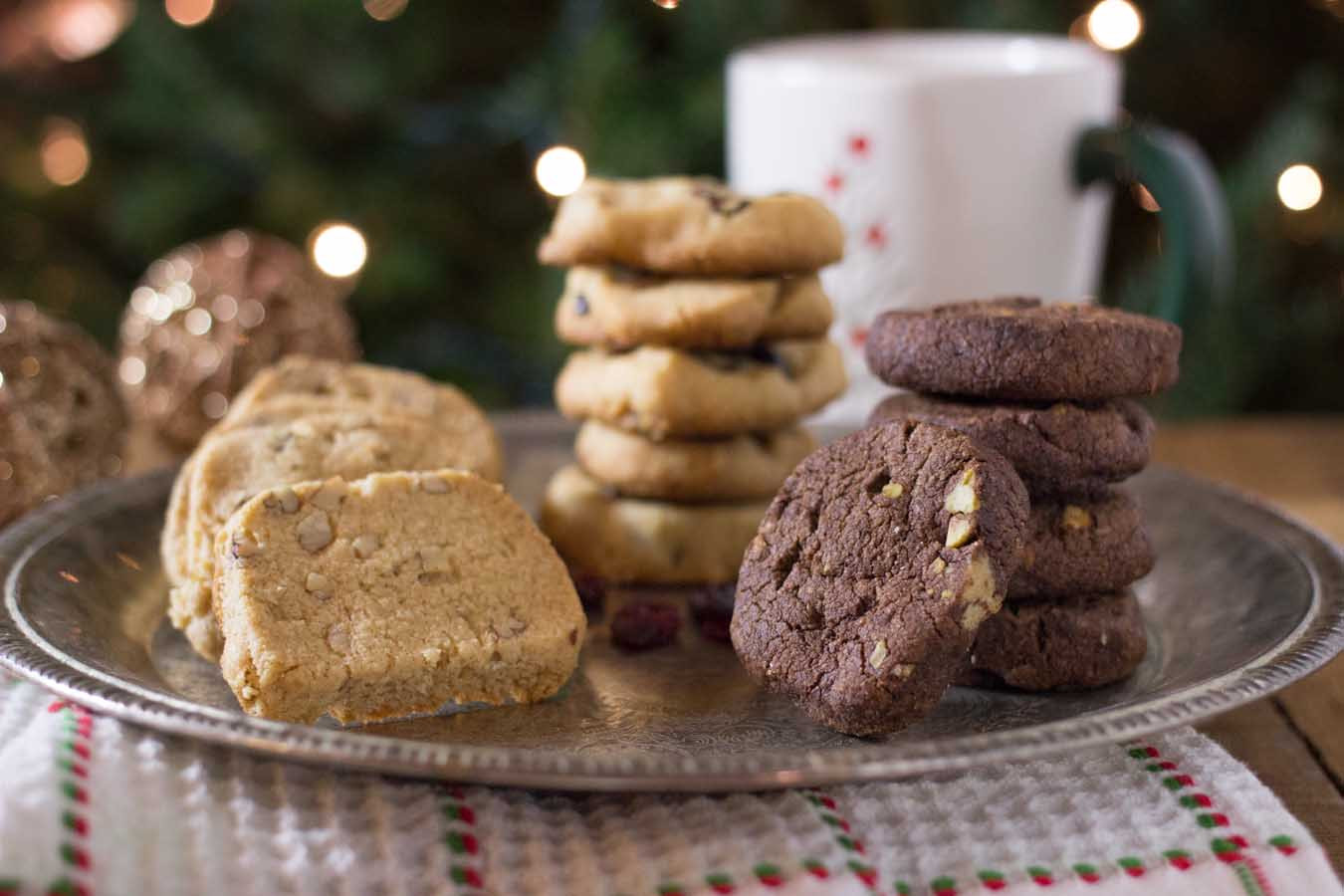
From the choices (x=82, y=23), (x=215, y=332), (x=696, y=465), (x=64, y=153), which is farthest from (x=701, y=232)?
(x=82, y=23)

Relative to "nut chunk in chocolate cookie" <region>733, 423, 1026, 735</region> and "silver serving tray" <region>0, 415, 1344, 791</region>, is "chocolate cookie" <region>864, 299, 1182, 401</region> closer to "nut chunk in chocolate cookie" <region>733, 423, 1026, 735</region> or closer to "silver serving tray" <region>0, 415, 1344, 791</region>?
"nut chunk in chocolate cookie" <region>733, 423, 1026, 735</region>

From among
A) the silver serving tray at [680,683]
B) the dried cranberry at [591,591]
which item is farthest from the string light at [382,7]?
the dried cranberry at [591,591]

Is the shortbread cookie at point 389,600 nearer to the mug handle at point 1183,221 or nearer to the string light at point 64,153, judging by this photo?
the mug handle at point 1183,221

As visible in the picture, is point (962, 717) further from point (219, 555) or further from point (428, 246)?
point (428, 246)

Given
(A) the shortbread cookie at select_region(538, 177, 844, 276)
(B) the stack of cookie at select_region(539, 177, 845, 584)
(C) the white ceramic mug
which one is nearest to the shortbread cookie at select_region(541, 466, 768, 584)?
(B) the stack of cookie at select_region(539, 177, 845, 584)

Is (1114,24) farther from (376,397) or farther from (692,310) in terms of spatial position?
(376,397)
